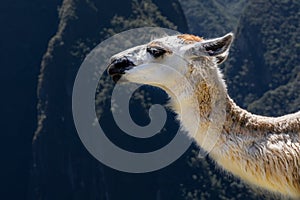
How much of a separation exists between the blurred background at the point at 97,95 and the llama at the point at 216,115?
42.6 m

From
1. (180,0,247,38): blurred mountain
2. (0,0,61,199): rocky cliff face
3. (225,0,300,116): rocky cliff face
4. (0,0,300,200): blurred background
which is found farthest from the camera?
(180,0,247,38): blurred mountain

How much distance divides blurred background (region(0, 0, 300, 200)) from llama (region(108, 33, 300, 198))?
140ft

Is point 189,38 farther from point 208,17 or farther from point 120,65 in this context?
point 208,17

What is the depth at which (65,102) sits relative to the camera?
55031mm

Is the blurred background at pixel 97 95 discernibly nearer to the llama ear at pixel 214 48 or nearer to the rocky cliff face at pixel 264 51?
the rocky cliff face at pixel 264 51

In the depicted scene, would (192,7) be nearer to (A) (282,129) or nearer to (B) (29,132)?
(B) (29,132)

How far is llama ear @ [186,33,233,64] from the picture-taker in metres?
3.63

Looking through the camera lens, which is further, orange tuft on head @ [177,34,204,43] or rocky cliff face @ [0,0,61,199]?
rocky cliff face @ [0,0,61,199]

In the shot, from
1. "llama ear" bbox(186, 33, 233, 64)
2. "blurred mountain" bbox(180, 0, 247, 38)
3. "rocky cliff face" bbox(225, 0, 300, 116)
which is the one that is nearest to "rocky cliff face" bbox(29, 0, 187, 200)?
"rocky cliff face" bbox(225, 0, 300, 116)

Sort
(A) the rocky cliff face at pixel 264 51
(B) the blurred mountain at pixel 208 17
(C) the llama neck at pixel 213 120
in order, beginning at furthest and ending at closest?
(B) the blurred mountain at pixel 208 17, (A) the rocky cliff face at pixel 264 51, (C) the llama neck at pixel 213 120

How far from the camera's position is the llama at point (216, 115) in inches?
145

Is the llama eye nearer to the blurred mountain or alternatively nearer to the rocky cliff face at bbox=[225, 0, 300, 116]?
the rocky cliff face at bbox=[225, 0, 300, 116]

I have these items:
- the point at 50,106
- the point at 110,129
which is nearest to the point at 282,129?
the point at 110,129

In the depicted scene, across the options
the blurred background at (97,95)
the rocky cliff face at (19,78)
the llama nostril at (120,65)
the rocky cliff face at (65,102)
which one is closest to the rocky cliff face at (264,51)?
the blurred background at (97,95)
